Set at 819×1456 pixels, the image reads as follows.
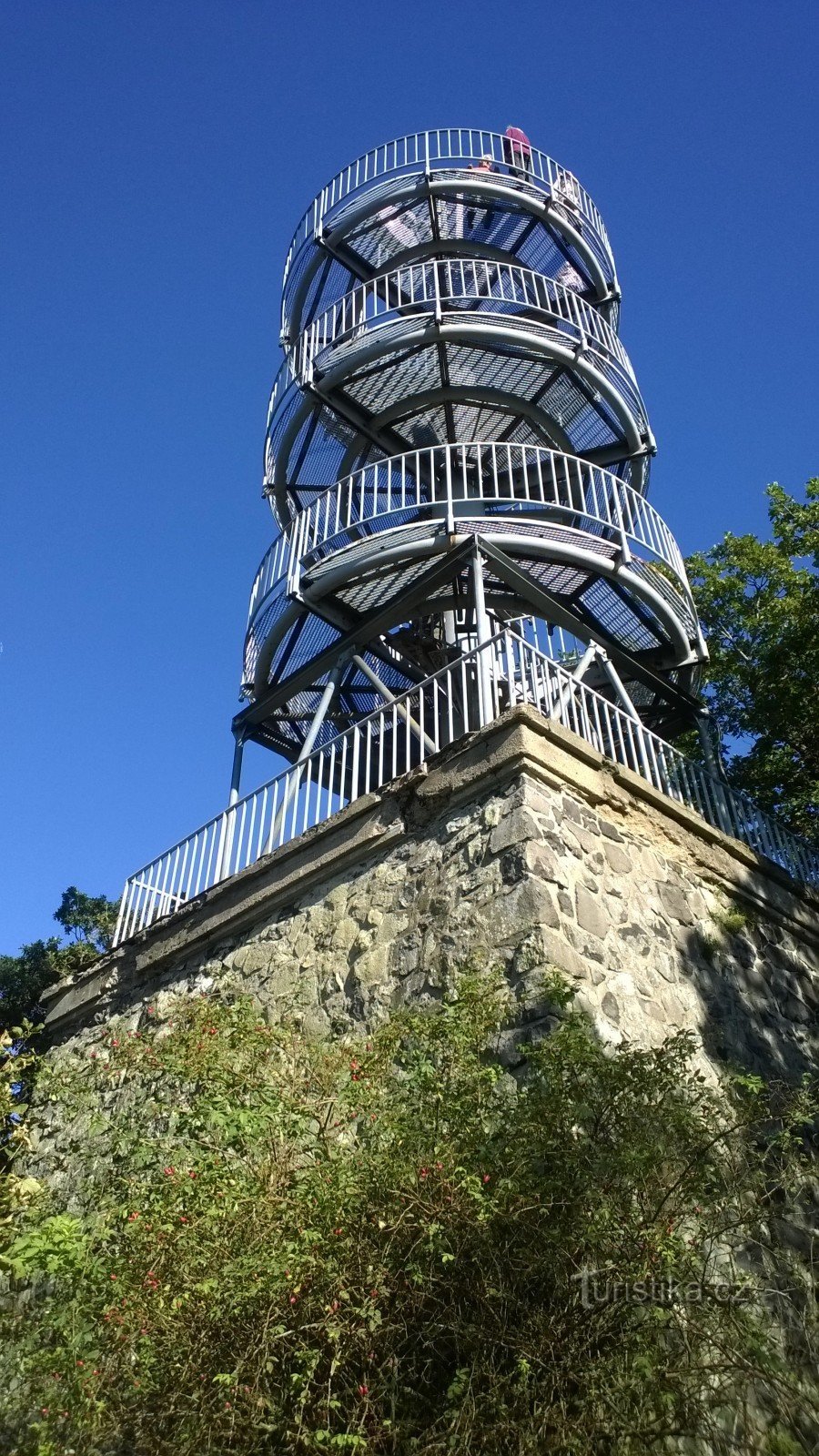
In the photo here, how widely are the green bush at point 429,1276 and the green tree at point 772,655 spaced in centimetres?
801

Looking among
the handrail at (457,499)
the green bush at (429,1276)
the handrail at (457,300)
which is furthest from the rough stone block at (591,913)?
the handrail at (457,300)

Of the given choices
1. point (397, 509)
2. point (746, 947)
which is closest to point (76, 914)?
point (397, 509)

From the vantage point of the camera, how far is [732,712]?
14250 millimetres

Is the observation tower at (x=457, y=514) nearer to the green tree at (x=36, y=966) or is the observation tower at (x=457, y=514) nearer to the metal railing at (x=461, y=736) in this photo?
the metal railing at (x=461, y=736)

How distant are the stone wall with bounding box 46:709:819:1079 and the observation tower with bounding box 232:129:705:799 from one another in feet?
5.31

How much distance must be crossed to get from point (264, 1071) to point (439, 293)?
852 centimetres

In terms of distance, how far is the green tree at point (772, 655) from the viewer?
41.1 feet

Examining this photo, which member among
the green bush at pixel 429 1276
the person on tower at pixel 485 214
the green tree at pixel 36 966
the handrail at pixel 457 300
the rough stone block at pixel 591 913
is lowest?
the green bush at pixel 429 1276

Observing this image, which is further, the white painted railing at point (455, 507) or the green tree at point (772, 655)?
the green tree at point (772, 655)

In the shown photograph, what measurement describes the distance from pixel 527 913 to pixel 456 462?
21.9 ft

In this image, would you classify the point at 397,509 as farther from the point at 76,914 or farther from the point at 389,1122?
the point at 76,914

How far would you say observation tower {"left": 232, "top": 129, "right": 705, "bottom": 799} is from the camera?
9.47m

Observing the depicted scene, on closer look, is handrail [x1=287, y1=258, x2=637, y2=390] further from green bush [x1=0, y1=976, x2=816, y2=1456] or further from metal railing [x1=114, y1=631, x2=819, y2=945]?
green bush [x1=0, y1=976, x2=816, y2=1456]

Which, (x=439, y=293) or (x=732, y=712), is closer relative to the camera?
(x=439, y=293)
